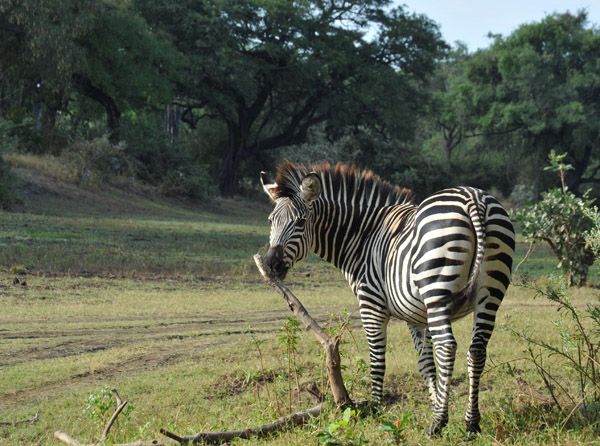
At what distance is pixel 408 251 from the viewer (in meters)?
4.97

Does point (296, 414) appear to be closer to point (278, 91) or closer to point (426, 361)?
point (426, 361)

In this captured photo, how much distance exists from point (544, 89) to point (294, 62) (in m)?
17.7

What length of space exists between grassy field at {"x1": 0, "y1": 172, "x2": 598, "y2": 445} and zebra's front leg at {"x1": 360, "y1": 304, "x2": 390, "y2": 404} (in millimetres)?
175

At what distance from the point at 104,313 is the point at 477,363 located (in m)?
6.99

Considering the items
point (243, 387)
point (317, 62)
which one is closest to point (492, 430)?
point (243, 387)

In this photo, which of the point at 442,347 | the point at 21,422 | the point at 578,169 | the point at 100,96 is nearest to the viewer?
the point at 442,347

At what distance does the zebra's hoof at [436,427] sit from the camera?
467 cm

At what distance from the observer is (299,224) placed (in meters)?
5.61

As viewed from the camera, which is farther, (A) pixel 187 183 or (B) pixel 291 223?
(A) pixel 187 183

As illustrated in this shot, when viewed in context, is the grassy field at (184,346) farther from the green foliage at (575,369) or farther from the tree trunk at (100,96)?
the tree trunk at (100,96)

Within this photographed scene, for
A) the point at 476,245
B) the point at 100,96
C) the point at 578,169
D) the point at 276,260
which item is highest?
the point at 578,169

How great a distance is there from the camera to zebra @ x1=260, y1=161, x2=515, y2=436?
4.57 m

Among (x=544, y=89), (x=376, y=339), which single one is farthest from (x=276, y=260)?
(x=544, y=89)

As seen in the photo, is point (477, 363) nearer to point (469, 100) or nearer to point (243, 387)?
point (243, 387)
